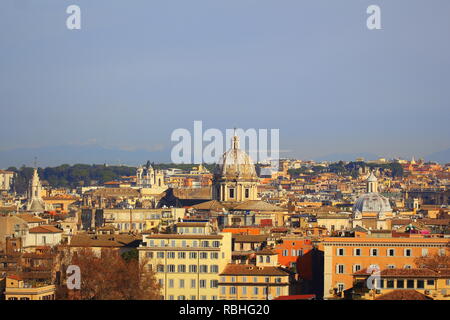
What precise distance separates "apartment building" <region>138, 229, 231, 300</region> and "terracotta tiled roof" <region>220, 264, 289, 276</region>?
0.25 m

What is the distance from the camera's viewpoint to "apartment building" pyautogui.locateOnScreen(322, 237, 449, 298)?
1312 inches

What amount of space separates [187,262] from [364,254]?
446 centimetres

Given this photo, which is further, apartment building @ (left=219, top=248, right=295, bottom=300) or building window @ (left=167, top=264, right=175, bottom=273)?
building window @ (left=167, top=264, right=175, bottom=273)

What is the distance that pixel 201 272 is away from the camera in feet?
106

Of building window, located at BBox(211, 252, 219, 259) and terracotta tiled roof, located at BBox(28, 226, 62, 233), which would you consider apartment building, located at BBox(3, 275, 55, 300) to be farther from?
terracotta tiled roof, located at BBox(28, 226, 62, 233)

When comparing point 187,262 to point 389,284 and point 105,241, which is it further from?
point 105,241

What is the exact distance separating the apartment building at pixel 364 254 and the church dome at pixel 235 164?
41.8 metres

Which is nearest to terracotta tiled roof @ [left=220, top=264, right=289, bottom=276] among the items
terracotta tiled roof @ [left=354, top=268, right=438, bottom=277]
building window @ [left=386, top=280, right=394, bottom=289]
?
terracotta tiled roof @ [left=354, top=268, right=438, bottom=277]

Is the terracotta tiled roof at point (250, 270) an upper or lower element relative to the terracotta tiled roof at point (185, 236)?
lower

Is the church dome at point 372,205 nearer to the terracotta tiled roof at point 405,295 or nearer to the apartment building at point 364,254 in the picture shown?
the apartment building at point 364,254

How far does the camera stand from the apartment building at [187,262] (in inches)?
1255

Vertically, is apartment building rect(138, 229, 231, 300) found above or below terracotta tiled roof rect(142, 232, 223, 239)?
below

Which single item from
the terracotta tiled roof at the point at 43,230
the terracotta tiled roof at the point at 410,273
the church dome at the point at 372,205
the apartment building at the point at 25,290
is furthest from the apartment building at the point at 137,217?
the terracotta tiled roof at the point at 410,273
